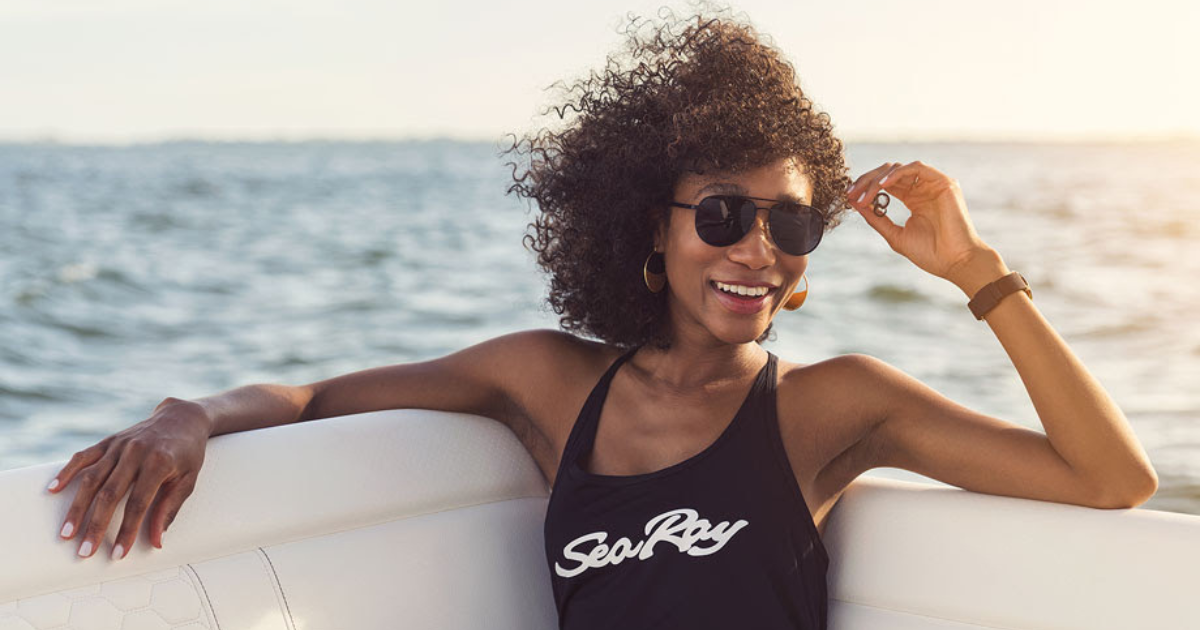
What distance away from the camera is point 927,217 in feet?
7.11

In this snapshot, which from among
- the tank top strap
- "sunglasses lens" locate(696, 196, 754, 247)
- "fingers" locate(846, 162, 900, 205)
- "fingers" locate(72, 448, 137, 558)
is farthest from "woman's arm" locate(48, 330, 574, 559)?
"fingers" locate(846, 162, 900, 205)

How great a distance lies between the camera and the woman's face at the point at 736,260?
207 centimetres

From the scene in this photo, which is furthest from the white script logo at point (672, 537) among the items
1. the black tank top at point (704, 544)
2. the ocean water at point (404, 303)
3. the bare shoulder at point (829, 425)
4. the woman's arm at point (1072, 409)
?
the ocean water at point (404, 303)

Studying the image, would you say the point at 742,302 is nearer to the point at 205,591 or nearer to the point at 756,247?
the point at 756,247

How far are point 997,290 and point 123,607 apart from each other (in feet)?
4.63

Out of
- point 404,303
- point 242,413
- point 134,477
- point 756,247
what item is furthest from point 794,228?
point 404,303

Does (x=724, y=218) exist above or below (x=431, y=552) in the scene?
above

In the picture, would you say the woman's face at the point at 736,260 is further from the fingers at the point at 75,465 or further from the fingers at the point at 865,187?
the fingers at the point at 75,465

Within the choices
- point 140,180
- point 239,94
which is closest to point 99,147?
point 239,94

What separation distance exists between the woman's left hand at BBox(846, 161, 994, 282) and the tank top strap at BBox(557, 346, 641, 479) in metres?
0.54

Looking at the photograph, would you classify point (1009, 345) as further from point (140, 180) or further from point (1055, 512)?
point (140, 180)

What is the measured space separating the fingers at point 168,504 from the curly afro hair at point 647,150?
814 mm

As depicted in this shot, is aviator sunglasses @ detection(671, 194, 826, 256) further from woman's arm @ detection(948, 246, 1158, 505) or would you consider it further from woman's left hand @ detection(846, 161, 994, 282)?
woman's arm @ detection(948, 246, 1158, 505)

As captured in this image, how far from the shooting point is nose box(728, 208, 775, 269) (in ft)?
Answer: 6.75
